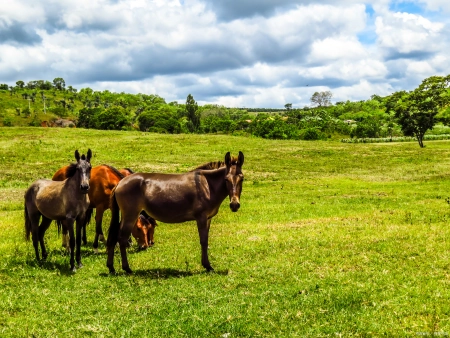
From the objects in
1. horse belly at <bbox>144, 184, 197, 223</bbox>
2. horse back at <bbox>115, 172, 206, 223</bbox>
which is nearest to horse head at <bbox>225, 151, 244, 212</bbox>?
horse back at <bbox>115, 172, 206, 223</bbox>

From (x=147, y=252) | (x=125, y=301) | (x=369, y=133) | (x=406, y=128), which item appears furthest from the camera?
(x=369, y=133)

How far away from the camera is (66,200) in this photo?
12.1m

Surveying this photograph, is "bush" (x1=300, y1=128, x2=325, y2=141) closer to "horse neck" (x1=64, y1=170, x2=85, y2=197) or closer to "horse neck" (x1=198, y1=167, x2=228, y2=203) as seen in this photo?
"horse neck" (x1=198, y1=167, x2=228, y2=203)

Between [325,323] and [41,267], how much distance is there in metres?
9.13

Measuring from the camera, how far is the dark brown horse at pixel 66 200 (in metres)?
11.7

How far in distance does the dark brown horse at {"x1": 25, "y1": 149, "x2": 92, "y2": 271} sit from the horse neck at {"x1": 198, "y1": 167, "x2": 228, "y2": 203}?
3.65m

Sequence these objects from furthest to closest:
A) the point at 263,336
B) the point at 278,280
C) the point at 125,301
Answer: the point at 278,280 < the point at 125,301 < the point at 263,336

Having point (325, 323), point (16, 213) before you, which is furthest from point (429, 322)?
point (16, 213)

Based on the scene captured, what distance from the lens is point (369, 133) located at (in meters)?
133

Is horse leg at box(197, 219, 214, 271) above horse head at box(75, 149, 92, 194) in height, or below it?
below

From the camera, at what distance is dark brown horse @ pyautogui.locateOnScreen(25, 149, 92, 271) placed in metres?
11.7

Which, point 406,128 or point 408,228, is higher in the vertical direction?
point 406,128

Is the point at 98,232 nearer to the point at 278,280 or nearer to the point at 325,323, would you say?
the point at 278,280

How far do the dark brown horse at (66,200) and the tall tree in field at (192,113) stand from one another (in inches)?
5772
